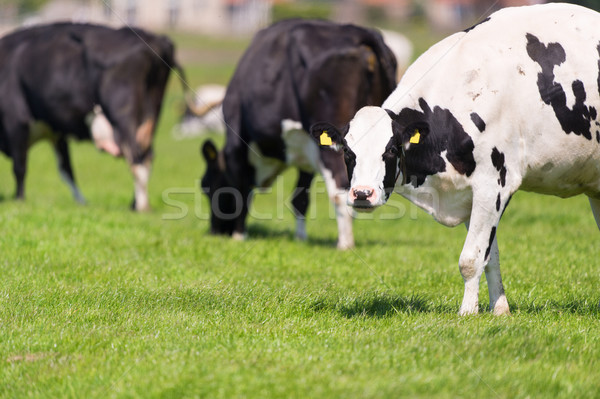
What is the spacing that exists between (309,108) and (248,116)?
1134 millimetres

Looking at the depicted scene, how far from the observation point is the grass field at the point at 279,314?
14.6 ft

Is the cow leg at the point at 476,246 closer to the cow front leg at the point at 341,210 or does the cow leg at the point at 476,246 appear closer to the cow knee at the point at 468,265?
the cow knee at the point at 468,265

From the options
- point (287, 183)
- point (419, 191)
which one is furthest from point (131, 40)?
point (419, 191)

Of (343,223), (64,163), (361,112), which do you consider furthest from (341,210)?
(64,163)

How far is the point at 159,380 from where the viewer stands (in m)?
4.46

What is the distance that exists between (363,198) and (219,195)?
238 inches

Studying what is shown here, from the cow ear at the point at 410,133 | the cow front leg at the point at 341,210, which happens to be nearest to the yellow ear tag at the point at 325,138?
the cow ear at the point at 410,133

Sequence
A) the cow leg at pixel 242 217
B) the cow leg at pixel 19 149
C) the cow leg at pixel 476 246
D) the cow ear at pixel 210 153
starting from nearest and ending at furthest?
the cow leg at pixel 476 246, the cow leg at pixel 242 217, the cow ear at pixel 210 153, the cow leg at pixel 19 149

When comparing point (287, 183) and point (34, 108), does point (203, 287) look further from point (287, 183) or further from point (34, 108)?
point (287, 183)

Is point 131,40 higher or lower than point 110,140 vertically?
higher

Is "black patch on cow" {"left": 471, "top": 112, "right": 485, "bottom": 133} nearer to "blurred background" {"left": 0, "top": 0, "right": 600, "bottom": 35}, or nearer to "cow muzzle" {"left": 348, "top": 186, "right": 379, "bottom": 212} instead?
"cow muzzle" {"left": 348, "top": 186, "right": 379, "bottom": 212}

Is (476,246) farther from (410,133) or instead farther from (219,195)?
(219,195)

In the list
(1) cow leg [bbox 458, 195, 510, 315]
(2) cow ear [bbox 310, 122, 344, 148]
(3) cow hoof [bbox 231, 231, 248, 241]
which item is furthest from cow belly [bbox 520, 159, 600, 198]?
(3) cow hoof [bbox 231, 231, 248, 241]

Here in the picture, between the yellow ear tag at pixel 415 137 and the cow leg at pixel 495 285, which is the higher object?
the yellow ear tag at pixel 415 137
